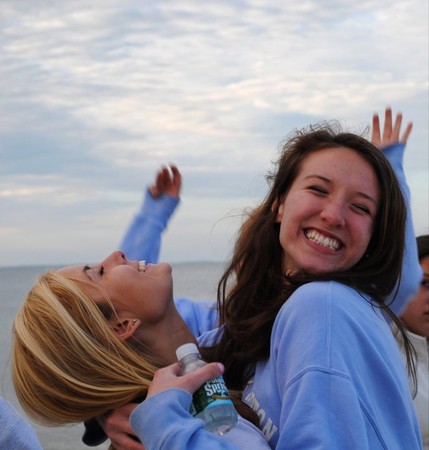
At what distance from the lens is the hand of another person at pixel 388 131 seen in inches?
134

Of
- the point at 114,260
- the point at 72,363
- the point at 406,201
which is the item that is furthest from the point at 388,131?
the point at 72,363

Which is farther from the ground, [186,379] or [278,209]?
[278,209]

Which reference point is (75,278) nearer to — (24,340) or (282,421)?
(24,340)

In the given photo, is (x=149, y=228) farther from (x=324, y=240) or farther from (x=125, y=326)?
(x=324, y=240)

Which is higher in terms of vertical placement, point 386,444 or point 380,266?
point 380,266

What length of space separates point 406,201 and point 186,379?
3.79 feet

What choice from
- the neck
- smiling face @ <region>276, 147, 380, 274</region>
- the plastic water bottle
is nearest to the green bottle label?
the plastic water bottle

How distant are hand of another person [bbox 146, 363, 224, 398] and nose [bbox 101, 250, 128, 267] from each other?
2.12 feet

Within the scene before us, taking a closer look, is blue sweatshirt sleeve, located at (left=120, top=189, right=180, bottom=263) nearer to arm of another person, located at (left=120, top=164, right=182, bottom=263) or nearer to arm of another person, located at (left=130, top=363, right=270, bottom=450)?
arm of another person, located at (left=120, top=164, right=182, bottom=263)

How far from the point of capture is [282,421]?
227cm

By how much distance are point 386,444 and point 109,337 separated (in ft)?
3.00

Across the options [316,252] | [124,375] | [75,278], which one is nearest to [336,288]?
[316,252]

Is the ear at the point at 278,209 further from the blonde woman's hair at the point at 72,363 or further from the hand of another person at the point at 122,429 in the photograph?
the hand of another person at the point at 122,429

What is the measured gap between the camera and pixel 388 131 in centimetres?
344
